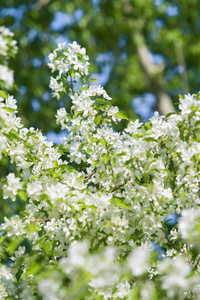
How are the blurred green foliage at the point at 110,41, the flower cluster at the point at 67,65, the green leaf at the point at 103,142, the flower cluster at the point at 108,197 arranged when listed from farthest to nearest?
the blurred green foliage at the point at 110,41
the flower cluster at the point at 67,65
the green leaf at the point at 103,142
the flower cluster at the point at 108,197

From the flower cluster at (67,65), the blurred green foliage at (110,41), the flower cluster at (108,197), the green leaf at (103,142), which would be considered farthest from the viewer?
the blurred green foliage at (110,41)

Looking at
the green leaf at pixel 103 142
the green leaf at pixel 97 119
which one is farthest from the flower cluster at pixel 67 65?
the green leaf at pixel 103 142

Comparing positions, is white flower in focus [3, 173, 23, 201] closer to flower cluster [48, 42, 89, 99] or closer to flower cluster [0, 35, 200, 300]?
flower cluster [0, 35, 200, 300]

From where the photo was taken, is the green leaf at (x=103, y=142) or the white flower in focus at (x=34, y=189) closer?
the white flower in focus at (x=34, y=189)

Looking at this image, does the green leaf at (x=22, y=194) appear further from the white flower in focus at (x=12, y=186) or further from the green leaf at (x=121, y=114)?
the green leaf at (x=121, y=114)

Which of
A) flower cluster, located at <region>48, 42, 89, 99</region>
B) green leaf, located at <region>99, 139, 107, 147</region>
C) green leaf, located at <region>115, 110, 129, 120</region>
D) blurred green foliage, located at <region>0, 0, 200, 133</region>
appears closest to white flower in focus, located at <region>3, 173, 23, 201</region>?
green leaf, located at <region>99, 139, 107, 147</region>

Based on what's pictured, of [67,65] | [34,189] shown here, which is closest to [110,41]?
[67,65]

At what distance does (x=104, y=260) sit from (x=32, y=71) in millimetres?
8260

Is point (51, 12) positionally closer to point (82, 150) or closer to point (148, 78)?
point (148, 78)

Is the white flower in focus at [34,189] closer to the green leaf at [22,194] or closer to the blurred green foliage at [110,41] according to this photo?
the green leaf at [22,194]

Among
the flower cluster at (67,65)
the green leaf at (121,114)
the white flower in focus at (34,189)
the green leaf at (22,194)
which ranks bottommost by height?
the green leaf at (22,194)

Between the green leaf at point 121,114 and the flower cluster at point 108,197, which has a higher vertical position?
the green leaf at point 121,114

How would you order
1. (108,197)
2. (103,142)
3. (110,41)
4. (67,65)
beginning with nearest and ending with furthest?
(108,197) < (103,142) < (67,65) < (110,41)

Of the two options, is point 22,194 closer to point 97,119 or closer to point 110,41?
point 97,119
